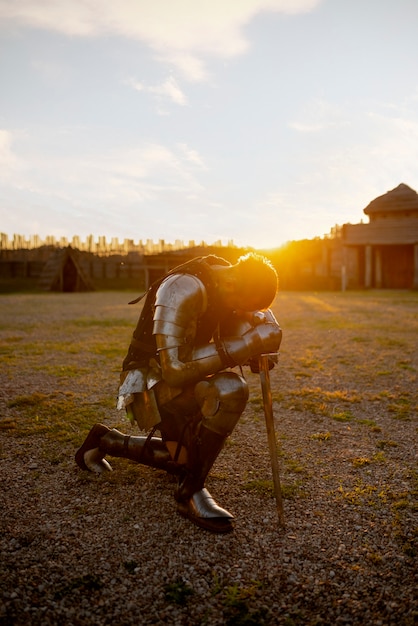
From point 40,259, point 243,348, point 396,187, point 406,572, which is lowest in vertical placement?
point 406,572

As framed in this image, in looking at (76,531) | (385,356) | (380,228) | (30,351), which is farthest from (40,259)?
(76,531)

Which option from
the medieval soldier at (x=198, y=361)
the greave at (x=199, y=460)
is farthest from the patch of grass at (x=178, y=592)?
the greave at (x=199, y=460)

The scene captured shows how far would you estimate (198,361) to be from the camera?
3127mm

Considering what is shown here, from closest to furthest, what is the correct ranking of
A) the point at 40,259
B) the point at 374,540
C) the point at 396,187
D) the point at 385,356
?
the point at 374,540, the point at 385,356, the point at 396,187, the point at 40,259

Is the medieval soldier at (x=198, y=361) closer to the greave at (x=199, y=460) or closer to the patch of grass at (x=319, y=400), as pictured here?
the greave at (x=199, y=460)

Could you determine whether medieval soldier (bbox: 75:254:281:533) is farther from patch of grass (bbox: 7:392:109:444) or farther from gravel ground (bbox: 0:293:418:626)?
patch of grass (bbox: 7:392:109:444)

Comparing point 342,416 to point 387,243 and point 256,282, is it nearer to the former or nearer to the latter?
point 256,282

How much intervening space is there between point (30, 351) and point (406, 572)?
830 cm

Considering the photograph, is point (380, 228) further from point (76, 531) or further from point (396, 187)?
point (76, 531)

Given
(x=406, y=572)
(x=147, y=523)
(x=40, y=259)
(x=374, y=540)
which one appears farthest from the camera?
(x=40, y=259)

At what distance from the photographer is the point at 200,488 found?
10.4 ft

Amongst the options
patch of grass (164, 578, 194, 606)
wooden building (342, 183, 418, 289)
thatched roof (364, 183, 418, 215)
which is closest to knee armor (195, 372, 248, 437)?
patch of grass (164, 578, 194, 606)

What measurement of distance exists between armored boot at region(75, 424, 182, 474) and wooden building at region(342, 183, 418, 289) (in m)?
30.8

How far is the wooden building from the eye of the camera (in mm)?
31703
